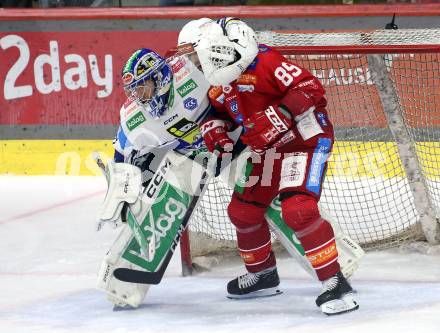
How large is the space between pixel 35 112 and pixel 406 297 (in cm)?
352

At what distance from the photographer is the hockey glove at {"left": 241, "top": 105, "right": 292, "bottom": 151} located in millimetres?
3809

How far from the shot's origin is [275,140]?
12.9ft

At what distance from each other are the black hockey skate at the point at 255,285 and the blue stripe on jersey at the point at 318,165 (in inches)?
21.0

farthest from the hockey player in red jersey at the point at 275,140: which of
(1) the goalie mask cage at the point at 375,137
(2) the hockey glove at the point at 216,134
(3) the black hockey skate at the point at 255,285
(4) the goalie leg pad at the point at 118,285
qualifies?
(1) the goalie mask cage at the point at 375,137

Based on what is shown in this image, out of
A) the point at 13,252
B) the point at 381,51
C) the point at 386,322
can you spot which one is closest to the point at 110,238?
the point at 13,252

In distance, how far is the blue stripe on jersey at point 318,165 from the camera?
3.85m

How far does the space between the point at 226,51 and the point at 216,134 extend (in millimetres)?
376

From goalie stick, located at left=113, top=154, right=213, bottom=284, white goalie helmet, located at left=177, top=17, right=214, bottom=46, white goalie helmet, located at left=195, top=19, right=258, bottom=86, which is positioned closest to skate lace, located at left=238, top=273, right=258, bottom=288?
goalie stick, located at left=113, top=154, right=213, bottom=284

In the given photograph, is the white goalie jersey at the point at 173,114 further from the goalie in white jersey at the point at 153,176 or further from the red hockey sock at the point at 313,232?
the red hockey sock at the point at 313,232

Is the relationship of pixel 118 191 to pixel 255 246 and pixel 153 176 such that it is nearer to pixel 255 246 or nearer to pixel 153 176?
pixel 153 176

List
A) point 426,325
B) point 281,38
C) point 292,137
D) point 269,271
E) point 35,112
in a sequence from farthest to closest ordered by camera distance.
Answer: point 35,112 < point 281,38 < point 269,271 < point 292,137 < point 426,325

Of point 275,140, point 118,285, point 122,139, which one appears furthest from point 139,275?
point 275,140

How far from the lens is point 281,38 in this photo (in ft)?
15.7

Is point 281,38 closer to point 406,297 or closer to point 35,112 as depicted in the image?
point 406,297
